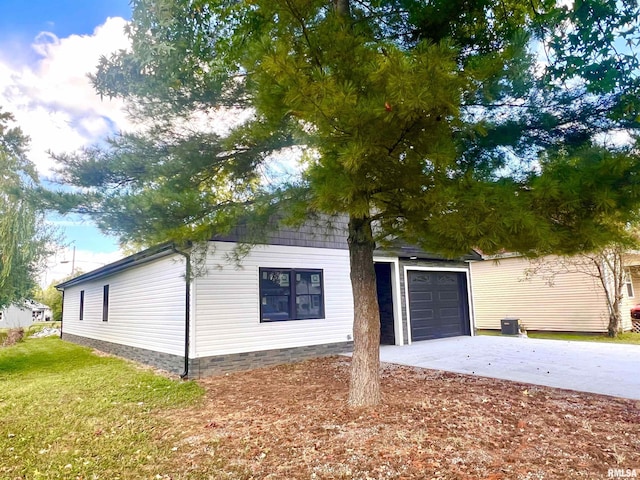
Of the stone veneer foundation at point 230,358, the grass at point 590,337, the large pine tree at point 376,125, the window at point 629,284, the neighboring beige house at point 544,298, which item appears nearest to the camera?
the large pine tree at point 376,125

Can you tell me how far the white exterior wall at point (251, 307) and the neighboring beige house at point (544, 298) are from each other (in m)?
6.56


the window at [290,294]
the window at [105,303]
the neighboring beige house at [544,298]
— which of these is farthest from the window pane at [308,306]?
the window at [105,303]

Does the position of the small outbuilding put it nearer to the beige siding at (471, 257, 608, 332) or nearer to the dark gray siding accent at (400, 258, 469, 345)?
the dark gray siding accent at (400, 258, 469, 345)

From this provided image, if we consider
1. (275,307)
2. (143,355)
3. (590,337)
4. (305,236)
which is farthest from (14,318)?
(590,337)

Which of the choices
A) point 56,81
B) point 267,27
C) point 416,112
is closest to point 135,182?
point 267,27

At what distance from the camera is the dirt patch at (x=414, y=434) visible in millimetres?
3184

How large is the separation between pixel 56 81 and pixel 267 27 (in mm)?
10033

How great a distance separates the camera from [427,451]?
346cm

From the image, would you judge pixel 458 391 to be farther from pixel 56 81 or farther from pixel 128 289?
pixel 56 81

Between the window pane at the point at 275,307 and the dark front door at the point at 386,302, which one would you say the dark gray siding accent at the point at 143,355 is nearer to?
the window pane at the point at 275,307

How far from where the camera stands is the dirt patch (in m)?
3.18

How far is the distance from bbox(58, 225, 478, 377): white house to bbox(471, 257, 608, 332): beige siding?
3511 millimetres

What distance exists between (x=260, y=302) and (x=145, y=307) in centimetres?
325

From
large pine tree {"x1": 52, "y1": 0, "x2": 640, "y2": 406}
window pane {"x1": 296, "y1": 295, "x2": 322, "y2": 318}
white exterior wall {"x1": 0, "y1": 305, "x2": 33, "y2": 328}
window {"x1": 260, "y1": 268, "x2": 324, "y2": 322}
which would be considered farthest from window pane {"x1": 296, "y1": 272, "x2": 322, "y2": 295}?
white exterior wall {"x1": 0, "y1": 305, "x2": 33, "y2": 328}
